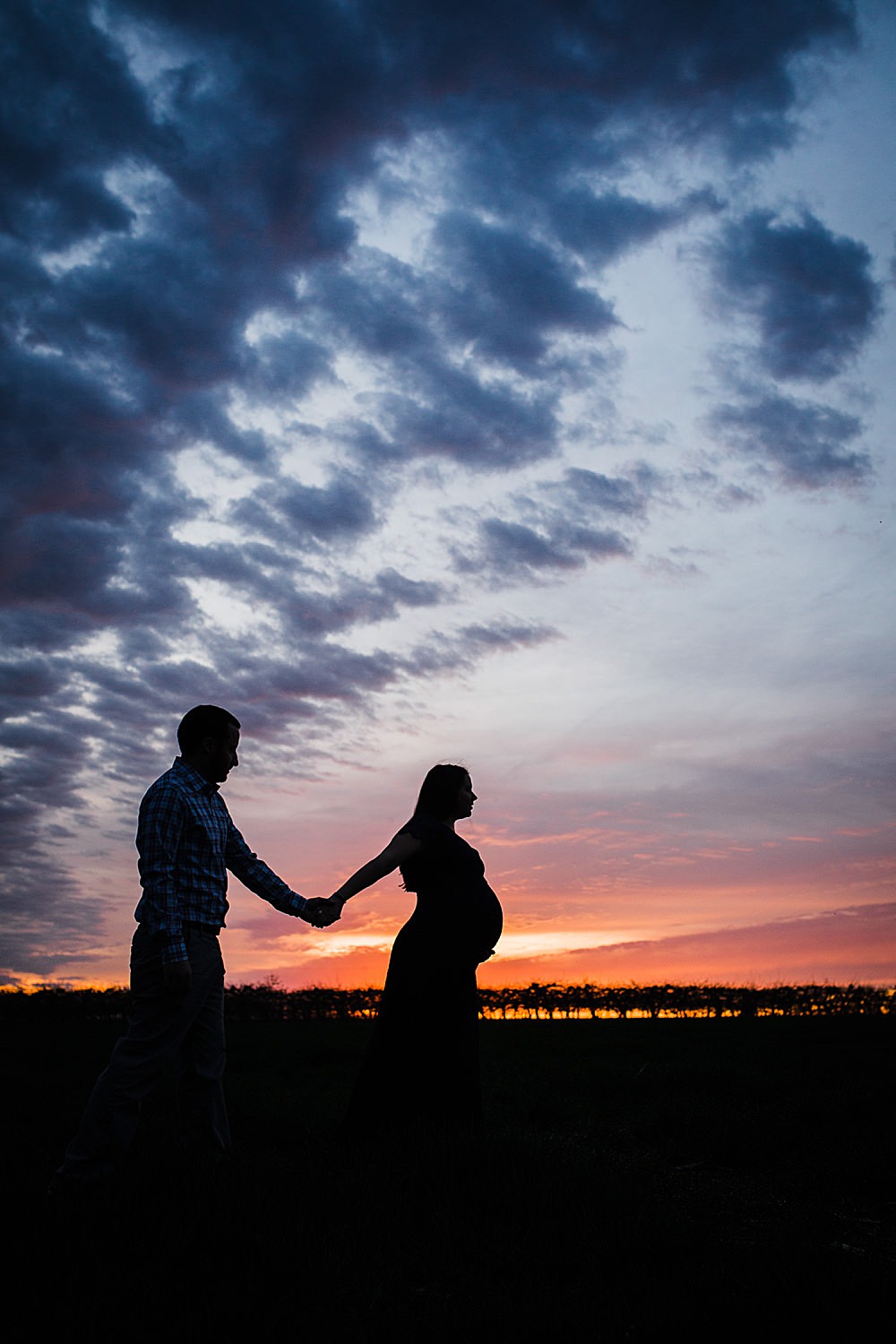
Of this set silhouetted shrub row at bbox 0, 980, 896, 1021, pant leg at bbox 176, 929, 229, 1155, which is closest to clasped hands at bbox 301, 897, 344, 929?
pant leg at bbox 176, 929, 229, 1155

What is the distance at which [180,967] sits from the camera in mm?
4137

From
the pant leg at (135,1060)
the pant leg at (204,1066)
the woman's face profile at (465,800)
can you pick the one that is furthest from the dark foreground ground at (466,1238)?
the woman's face profile at (465,800)

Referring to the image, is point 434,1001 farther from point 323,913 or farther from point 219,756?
point 219,756

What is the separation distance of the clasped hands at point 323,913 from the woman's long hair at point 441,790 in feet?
2.95

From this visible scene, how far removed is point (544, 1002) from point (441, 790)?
51727mm

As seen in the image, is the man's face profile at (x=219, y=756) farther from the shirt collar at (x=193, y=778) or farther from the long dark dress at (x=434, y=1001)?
the long dark dress at (x=434, y=1001)

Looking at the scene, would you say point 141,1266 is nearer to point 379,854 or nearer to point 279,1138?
point 379,854

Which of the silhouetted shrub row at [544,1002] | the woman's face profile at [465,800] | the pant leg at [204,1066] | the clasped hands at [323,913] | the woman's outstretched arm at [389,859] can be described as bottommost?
the silhouetted shrub row at [544,1002]

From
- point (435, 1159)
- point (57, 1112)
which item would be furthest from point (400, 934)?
point (57, 1112)

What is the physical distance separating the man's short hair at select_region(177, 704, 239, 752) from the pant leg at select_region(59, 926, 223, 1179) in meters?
1.05

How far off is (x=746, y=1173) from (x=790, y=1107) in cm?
238

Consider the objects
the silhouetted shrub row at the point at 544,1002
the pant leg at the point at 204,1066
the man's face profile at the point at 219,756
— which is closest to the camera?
the pant leg at the point at 204,1066

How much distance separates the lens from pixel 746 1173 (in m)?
5.18

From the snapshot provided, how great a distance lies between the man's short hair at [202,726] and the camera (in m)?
4.80
